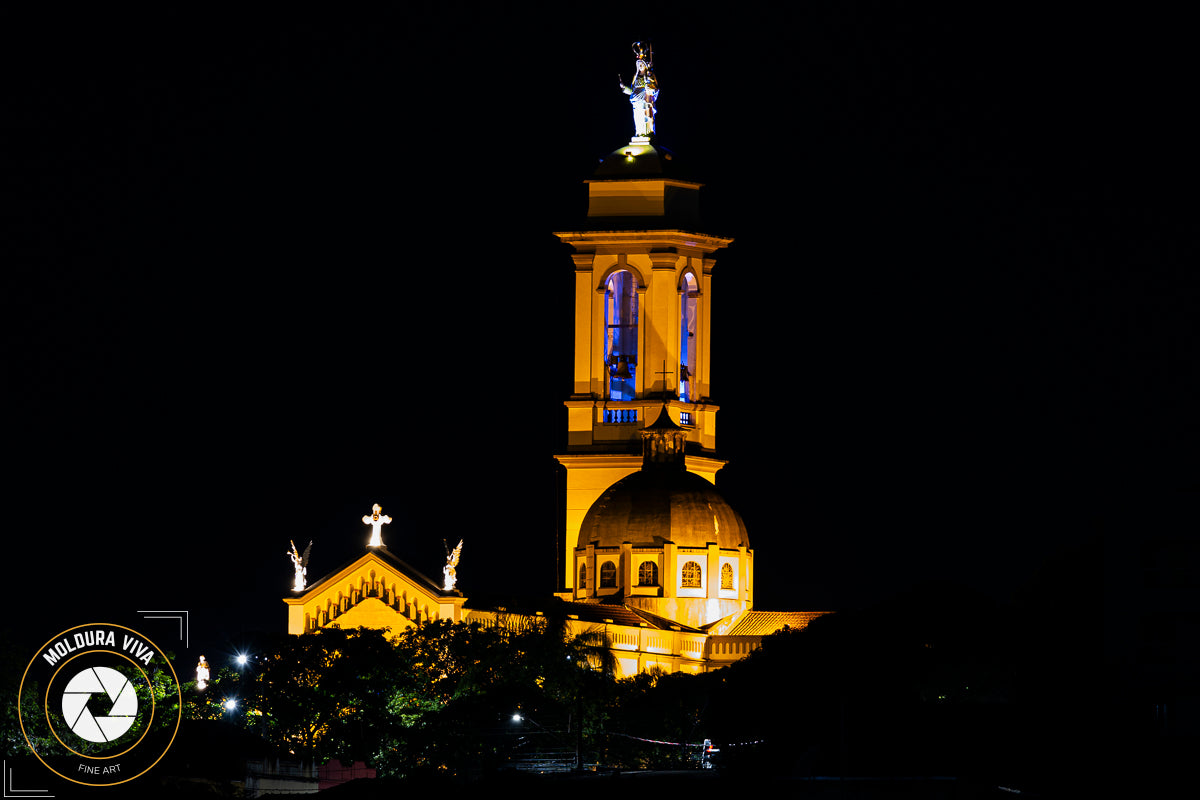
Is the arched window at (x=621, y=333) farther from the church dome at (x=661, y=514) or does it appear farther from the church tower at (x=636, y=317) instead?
the church dome at (x=661, y=514)

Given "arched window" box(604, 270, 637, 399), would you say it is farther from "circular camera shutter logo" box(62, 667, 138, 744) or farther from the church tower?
"circular camera shutter logo" box(62, 667, 138, 744)

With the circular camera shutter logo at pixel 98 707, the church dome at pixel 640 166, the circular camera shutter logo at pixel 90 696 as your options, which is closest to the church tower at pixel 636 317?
the church dome at pixel 640 166

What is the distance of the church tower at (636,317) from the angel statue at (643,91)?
4.93 feet

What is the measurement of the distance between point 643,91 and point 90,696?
9255cm

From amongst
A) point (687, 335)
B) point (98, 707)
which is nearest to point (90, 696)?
point (98, 707)

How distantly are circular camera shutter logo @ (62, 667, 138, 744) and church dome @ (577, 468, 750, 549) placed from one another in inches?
2491

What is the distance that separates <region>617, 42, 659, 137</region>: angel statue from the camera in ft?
643

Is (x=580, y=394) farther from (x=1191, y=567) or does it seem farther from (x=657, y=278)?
(x=1191, y=567)

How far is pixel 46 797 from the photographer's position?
10625 cm

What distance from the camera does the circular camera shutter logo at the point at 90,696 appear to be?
345 feet

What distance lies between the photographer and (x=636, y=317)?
193m

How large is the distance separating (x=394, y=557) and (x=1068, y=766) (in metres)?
52.9

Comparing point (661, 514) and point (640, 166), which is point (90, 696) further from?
point (640, 166)

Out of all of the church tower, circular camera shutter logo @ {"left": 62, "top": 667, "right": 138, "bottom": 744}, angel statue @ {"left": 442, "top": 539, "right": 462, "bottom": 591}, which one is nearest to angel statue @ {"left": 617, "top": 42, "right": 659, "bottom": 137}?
the church tower
